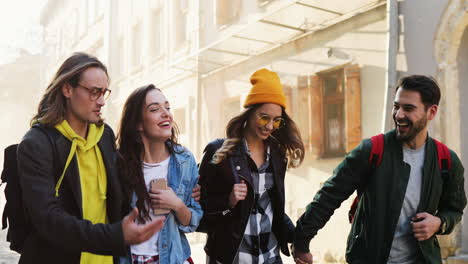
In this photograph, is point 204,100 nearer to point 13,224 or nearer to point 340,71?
point 340,71

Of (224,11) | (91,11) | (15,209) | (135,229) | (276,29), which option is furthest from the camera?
(91,11)

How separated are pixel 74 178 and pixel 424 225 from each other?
76.1 inches

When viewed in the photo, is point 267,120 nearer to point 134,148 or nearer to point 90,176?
point 134,148

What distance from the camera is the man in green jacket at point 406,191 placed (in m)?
2.98

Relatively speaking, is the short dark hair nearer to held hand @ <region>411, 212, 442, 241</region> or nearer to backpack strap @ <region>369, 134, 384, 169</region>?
backpack strap @ <region>369, 134, 384, 169</region>

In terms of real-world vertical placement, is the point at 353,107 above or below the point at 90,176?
above

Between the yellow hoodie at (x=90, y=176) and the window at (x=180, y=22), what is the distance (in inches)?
489

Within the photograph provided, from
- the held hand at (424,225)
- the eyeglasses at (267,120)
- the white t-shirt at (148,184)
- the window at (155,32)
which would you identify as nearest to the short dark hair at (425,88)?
the held hand at (424,225)

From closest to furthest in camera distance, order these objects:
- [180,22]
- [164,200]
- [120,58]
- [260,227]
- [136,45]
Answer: [164,200] < [260,227] < [180,22] < [136,45] < [120,58]

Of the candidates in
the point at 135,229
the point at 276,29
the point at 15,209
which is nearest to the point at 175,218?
the point at 135,229

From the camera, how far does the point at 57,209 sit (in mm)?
2207

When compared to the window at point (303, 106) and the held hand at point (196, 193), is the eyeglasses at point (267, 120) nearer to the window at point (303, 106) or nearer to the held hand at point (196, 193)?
the held hand at point (196, 193)

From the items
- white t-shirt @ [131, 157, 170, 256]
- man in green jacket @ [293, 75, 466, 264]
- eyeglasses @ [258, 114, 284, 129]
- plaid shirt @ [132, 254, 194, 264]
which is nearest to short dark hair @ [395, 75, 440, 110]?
man in green jacket @ [293, 75, 466, 264]

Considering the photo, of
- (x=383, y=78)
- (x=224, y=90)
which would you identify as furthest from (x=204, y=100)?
(x=383, y=78)
